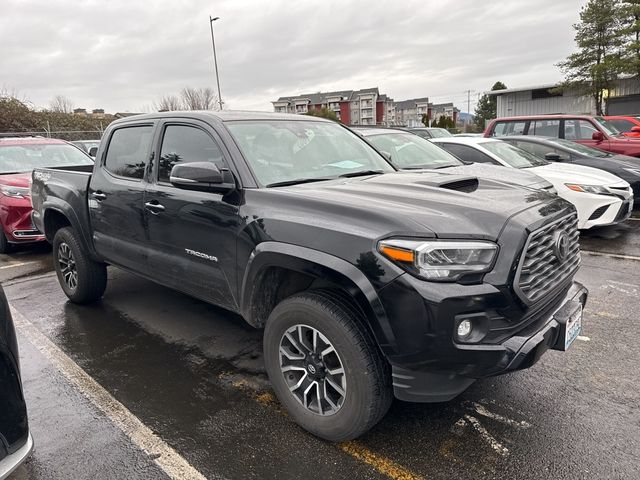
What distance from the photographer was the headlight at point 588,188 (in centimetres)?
657

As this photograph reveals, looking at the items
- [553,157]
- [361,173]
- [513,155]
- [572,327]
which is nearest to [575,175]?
[513,155]

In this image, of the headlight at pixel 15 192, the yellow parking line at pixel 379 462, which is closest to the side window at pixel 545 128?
the yellow parking line at pixel 379 462

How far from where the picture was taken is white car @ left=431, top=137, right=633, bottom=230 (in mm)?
6574

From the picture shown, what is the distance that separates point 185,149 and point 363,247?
6.20 feet

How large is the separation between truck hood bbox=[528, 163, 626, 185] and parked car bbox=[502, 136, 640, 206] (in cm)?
69

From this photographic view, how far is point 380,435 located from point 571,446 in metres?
1.01

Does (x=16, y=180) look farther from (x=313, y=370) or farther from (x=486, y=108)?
(x=486, y=108)

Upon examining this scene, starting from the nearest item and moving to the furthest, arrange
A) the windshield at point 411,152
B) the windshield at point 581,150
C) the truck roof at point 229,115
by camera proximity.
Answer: the truck roof at point 229,115 → the windshield at point 411,152 → the windshield at point 581,150

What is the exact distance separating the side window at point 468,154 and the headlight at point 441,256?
17.7ft

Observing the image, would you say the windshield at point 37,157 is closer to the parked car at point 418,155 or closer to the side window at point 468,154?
the parked car at point 418,155

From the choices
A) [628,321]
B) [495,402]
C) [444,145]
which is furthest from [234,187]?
[444,145]

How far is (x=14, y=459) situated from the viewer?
1921mm

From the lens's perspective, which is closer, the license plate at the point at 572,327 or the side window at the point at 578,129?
the license plate at the point at 572,327

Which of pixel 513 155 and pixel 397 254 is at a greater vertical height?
pixel 513 155
